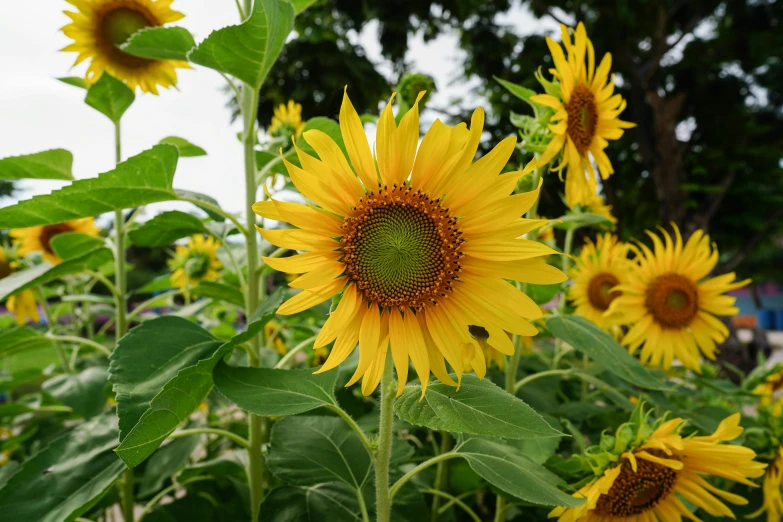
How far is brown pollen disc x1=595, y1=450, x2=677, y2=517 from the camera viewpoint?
833 mm

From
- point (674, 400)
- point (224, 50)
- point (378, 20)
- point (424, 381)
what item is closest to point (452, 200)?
point (424, 381)

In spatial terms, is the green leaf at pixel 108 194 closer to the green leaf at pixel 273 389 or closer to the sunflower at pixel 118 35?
the green leaf at pixel 273 389

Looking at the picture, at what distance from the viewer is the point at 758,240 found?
654cm

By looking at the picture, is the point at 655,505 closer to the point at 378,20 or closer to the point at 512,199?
the point at 512,199

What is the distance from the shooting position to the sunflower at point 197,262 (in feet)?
6.91

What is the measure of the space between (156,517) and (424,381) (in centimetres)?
70

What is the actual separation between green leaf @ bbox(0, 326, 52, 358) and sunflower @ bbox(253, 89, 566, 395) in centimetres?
76

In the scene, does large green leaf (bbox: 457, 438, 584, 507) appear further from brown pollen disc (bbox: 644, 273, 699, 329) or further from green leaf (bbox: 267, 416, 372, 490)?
brown pollen disc (bbox: 644, 273, 699, 329)

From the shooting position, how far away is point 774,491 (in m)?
1.05

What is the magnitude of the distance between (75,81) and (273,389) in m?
0.98

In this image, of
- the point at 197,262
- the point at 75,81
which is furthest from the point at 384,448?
the point at 197,262

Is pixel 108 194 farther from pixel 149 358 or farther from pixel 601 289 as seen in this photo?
pixel 601 289

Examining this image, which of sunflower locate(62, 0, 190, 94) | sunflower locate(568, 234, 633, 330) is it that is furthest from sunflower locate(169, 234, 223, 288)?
sunflower locate(568, 234, 633, 330)

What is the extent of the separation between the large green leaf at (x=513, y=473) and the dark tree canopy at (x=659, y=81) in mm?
4947
